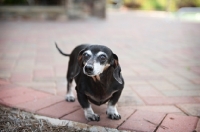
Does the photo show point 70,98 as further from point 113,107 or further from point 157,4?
point 157,4

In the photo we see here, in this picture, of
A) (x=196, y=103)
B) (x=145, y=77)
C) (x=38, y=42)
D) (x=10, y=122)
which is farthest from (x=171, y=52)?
(x=10, y=122)

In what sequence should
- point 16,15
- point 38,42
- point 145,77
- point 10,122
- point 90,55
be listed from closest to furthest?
1. point 90,55
2. point 10,122
3. point 145,77
4. point 38,42
5. point 16,15

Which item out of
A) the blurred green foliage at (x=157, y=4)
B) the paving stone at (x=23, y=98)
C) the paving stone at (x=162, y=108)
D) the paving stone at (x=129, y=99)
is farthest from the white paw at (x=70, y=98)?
the blurred green foliage at (x=157, y=4)

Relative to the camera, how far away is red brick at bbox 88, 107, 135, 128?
2.08 metres

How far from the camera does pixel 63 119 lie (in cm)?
215

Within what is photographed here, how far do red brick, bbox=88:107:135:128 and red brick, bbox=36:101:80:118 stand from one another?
1.01 ft

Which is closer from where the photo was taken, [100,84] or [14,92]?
[100,84]

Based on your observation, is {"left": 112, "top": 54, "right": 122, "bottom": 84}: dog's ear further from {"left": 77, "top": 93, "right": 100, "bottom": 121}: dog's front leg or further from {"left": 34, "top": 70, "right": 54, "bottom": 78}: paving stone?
{"left": 34, "top": 70, "right": 54, "bottom": 78}: paving stone

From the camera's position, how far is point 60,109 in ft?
7.73

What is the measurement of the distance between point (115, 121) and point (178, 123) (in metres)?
0.55

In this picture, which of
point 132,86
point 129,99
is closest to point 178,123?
point 129,99

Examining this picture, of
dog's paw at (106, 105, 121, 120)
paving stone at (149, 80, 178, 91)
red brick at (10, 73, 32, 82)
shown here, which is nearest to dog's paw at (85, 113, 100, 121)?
dog's paw at (106, 105, 121, 120)

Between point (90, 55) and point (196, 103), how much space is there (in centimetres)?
138

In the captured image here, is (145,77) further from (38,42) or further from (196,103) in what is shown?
(38,42)
